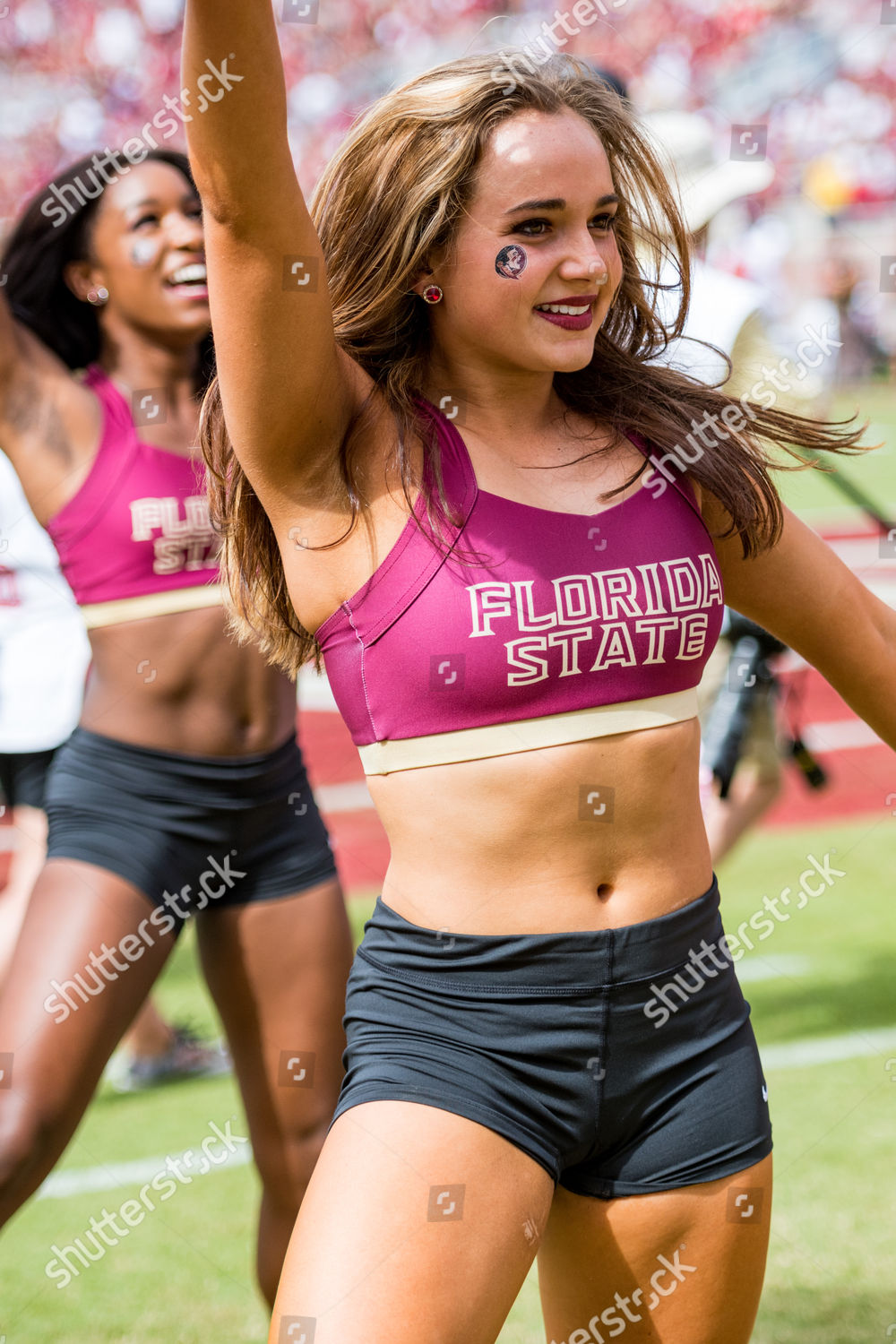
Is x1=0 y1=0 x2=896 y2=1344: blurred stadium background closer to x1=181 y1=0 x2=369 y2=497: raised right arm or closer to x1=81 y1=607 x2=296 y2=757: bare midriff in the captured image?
x1=181 y1=0 x2=369 y2=497: raised right arm

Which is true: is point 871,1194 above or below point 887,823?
above

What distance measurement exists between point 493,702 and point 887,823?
5324mm

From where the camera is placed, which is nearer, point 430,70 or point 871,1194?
point 430,70

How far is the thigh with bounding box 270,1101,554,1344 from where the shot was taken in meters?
1.64

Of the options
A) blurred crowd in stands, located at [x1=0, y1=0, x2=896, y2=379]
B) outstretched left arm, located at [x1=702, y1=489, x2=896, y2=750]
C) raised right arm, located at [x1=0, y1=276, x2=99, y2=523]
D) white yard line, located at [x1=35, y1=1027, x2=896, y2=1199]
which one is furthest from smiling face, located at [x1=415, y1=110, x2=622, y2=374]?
blurred crowd in stands, located at [x1=0, y1=0, x2=896, y2=379]

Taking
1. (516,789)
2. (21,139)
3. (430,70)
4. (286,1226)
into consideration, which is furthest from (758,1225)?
(21,139)

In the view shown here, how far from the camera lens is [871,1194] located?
145 inches

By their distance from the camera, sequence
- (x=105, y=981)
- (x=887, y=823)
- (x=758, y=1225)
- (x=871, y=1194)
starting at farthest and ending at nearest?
(x=887, y=823), (x=871, y=1194), (x=105, y=981), (x=758, y=1225)

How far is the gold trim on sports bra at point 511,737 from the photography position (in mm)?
1843

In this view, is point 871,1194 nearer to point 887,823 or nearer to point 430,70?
point 430,70

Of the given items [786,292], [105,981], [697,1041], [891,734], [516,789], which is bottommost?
[786,292]

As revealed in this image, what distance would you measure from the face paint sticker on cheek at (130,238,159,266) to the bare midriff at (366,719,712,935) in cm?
189

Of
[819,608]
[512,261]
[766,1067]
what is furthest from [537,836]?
[766,1067]

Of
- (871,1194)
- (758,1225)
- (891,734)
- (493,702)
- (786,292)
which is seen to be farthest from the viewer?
(786,292)
